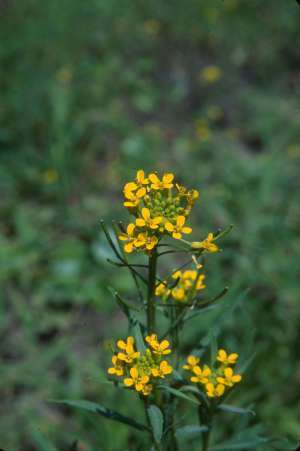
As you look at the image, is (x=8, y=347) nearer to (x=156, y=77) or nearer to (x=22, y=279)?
(x=22, y=279)

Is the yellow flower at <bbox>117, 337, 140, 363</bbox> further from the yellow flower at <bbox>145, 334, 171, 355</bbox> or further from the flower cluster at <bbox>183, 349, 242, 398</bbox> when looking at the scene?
the flower cluster at <bbox>183, 349, 242, 398</bbox>

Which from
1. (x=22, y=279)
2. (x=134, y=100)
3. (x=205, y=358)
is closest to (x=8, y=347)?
(x=22, y=279)

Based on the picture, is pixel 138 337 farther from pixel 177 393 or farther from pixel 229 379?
pixel 229 379

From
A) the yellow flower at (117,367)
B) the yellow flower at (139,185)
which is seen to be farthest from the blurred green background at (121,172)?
the yellow flower at (139,185)

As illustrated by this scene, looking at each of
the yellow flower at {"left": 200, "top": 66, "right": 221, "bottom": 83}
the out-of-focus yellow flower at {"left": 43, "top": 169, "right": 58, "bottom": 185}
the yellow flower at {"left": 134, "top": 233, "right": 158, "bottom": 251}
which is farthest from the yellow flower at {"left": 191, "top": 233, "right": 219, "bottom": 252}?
the yellow flower at {"left": 200, "top": 66, "right": 221, "bottom": 83}

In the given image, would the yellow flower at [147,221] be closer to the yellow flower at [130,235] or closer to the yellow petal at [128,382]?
the yellow flower at [130,235]

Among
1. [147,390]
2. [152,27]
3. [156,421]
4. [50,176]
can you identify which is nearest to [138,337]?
[147,390]
